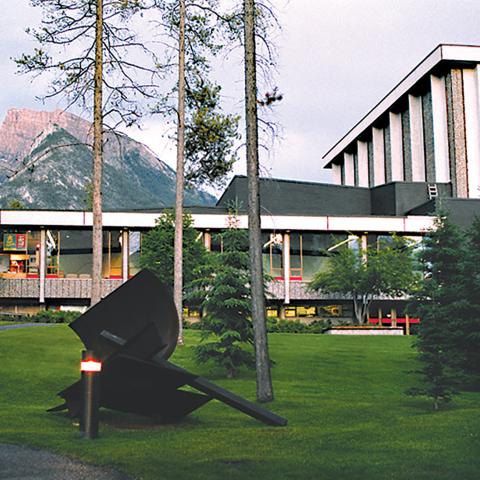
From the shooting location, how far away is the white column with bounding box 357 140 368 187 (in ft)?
260

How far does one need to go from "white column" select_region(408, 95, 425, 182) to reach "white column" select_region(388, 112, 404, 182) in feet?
12.5

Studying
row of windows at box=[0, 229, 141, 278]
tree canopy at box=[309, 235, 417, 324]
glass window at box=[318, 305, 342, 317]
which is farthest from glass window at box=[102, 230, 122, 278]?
tree canopy at box=[309, 235, 417, 324]

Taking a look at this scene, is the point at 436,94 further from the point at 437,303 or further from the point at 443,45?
the point at 437,303

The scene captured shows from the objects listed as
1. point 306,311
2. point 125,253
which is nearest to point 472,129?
point 306,311

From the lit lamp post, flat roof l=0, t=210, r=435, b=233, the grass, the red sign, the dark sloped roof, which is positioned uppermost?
the dark sloped roof

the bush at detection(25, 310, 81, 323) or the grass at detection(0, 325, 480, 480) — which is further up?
the bush at detection(25, 310, 81, 323)

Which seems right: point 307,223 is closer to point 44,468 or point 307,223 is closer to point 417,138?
point 417,138

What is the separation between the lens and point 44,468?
7633 millimetres

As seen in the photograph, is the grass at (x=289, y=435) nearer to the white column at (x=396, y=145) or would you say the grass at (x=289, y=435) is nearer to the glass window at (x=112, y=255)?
the glass window at (x=112, y=255)

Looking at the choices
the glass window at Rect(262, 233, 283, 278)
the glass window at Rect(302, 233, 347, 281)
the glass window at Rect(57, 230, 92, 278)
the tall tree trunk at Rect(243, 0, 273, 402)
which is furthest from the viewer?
the glass window at Rect(302, 233, 347, 281)

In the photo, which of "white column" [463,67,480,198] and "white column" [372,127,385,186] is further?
"white column" [372,127,385,186]

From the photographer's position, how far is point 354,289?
4484 centimetres

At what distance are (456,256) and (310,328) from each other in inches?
886

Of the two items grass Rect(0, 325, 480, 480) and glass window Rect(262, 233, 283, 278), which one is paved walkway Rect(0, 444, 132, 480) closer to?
grass Rect(0, 325, 480, 480)
